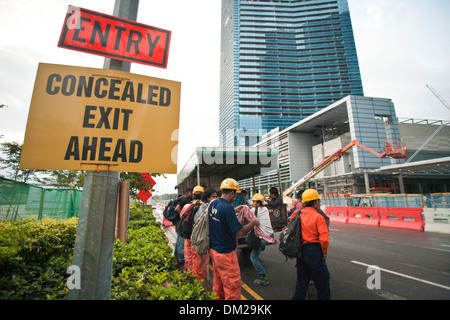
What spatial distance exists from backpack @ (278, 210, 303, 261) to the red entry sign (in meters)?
3.07

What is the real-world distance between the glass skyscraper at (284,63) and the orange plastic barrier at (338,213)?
7693cm

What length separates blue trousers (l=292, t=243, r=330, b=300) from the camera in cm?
306

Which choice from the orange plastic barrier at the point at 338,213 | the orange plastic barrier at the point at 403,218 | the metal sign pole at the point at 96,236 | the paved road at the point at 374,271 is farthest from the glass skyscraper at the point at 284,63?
the metal sign pole at the point at 96,236

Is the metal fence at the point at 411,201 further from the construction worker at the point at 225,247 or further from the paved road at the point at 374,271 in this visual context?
the construction worker at the point at 225,247

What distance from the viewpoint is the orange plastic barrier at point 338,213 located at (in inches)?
622

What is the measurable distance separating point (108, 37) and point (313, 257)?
3807 mm

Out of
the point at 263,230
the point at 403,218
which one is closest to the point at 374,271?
the point at 263,230

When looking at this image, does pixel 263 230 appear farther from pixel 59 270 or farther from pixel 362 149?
pixel 362 149

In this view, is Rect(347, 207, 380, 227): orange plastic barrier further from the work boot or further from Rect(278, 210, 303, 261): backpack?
Rect(278, 210, 303, 261): backpack

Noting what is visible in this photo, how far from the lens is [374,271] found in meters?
5.00

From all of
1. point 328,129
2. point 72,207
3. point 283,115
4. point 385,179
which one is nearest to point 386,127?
point 385,179

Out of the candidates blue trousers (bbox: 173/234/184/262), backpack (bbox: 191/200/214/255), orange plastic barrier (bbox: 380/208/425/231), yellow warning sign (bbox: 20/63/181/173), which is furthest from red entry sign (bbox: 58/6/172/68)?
orange plastic barrier (bbox: 380/208/425/231)

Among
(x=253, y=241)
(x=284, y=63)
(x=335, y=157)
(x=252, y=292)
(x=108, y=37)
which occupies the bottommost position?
(x=252, y=292)
